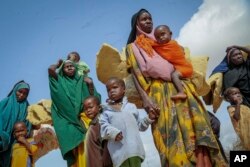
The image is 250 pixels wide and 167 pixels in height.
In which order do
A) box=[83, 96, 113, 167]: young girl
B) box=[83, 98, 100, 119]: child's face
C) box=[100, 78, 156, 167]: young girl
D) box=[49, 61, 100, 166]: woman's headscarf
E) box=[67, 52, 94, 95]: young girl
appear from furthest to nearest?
1. box=[67, 52, 94, 95]: young girl
2. box=[49, 61, 100, 166]: woman's headscarf
3. box=[83, 98, 100, 119]: child's face
4. box=[83, 96, 113, 167]: young girl
5. box=[100, 78, 156, 167]: young girl

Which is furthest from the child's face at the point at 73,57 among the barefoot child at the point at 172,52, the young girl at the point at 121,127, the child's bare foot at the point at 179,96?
the child's bare foot at the point at 179,96

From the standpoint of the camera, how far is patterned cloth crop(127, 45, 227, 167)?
3.47 meters

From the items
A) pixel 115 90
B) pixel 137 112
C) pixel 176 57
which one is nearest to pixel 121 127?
pixel 137 112

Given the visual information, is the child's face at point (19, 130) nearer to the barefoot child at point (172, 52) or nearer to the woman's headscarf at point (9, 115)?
the woman's headscarf at point (9, 115)

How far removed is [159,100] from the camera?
12.2 feet

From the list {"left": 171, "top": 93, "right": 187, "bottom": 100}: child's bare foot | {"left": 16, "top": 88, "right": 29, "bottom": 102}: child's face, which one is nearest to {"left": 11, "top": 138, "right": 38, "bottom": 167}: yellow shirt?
{"left": 16, "top": 88, "right": 29, "bottom": 102}: child's face

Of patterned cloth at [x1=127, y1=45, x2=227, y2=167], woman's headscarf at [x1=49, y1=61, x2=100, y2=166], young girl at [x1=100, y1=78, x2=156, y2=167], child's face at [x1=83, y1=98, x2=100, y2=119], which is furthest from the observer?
woman's headscarf at [x1=49, y1=61, x2=100, y2=166]

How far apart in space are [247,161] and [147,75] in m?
1.09

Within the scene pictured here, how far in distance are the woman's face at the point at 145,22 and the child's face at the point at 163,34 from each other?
247 mm

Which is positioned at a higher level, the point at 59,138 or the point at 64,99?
the point at 64,99

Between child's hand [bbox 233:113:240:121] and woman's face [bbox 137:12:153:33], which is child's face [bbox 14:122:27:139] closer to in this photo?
woman's face [bbox 137:12:153:33]

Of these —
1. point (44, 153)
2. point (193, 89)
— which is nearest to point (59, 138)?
point (44, 153)

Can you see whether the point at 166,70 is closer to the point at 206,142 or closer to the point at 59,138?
the point at 206,142

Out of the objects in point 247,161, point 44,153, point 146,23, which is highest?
point 146,23
